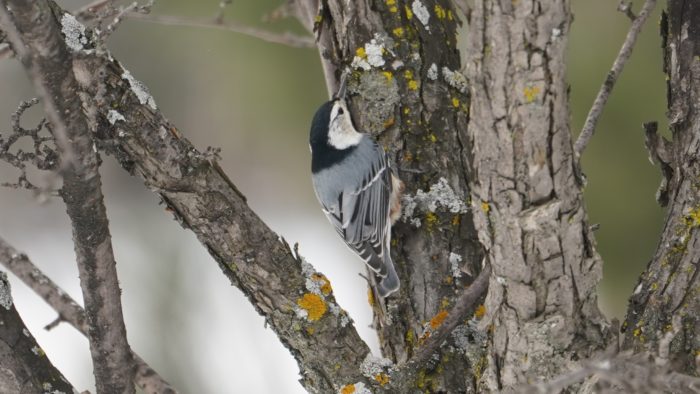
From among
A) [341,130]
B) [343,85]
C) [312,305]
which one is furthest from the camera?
[341,130]

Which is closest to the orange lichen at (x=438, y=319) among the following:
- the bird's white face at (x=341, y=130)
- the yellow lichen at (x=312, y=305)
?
the yellow lichen at (x=312, y=305)

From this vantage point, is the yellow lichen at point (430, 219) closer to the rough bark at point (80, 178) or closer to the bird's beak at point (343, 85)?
the bird's beak at point (343, 85)

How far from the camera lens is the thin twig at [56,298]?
5.91 ft

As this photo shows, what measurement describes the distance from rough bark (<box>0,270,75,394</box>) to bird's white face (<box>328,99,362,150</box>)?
38.6 inches

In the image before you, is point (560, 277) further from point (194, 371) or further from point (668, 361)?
point (194, 371)

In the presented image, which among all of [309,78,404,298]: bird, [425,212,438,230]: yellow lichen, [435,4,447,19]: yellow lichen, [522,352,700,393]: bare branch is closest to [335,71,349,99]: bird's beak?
[309,78,404,298]: bird

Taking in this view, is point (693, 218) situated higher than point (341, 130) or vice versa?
point (341, 130)

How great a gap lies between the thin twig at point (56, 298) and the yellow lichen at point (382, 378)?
1.57ft

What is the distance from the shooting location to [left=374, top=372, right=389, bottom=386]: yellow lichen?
1.80 meters

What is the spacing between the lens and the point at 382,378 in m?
1.81

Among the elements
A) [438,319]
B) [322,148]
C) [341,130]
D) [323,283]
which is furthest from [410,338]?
[322,148]

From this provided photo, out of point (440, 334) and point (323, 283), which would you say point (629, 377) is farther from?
point (323, 283)

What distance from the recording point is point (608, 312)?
4.23 meters

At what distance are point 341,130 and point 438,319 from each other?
2.26ft
